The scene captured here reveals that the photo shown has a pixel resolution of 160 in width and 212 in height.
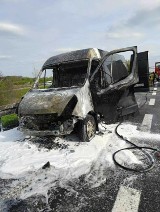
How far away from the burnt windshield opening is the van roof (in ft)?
0.42

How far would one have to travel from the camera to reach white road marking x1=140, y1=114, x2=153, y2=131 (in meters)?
7.65

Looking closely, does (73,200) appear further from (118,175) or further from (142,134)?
(142,134)

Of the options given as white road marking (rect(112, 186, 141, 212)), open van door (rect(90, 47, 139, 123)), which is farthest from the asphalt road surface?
open van door (rect(90, 47, 139, 123))

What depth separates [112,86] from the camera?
7.37 m

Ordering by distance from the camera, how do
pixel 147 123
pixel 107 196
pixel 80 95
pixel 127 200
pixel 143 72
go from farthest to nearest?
pixel 143 72, pixel 147 123, pixel 80 95, pixel 107 196, pixel 127 200

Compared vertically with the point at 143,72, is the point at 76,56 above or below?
above

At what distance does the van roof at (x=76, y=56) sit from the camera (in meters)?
7.48

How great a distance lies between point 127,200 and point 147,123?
4.62 metres

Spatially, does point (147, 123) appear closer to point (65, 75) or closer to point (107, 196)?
point (65, 75)

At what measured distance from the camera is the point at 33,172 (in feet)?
16.6

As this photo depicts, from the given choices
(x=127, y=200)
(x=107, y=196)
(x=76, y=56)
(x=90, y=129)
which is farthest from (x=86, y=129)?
(x=127, y=200)

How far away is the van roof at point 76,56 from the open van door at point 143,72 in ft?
4.58

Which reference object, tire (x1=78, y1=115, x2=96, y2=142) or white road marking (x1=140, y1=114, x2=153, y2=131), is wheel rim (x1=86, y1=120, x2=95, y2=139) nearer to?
tire (x1=78, y1=115, x2=96, y2=142)

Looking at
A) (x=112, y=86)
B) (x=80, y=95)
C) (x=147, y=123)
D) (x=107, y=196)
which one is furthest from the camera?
(x=147, y=123)
